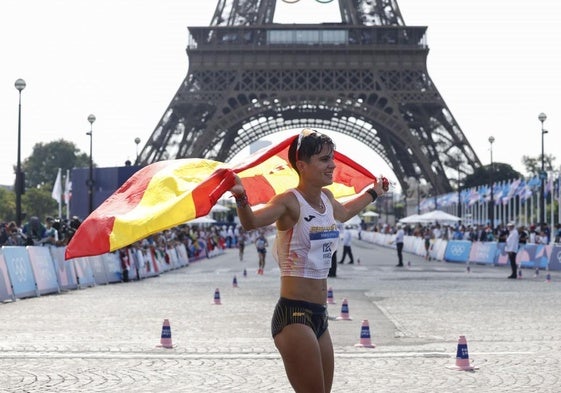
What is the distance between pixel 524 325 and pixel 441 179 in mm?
59849

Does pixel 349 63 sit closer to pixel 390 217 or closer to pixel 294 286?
pixel 390 217

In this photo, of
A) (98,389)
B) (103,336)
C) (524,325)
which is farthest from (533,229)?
(98,389)

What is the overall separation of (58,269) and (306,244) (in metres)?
18.4

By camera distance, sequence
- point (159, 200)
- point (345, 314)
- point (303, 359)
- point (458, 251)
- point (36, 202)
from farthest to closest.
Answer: point (36, 202), point (458, 251), point (345, 314), point (159, 200), point (303, 359)

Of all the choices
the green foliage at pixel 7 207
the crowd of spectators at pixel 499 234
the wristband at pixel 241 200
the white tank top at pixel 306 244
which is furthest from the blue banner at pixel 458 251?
the green foliage at pixel 7 207

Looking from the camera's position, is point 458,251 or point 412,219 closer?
point 458,251

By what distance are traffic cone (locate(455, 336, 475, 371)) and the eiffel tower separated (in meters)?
58.4

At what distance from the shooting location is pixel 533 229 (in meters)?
45.8

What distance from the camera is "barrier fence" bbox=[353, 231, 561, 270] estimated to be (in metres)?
34.8

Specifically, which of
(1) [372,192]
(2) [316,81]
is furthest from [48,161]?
(1) [372,192]

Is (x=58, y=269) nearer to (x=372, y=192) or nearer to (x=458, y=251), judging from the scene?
(x=372, y=192)

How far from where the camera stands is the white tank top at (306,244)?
6.10m

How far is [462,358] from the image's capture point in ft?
34.1

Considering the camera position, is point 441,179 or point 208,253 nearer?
point 208,253
